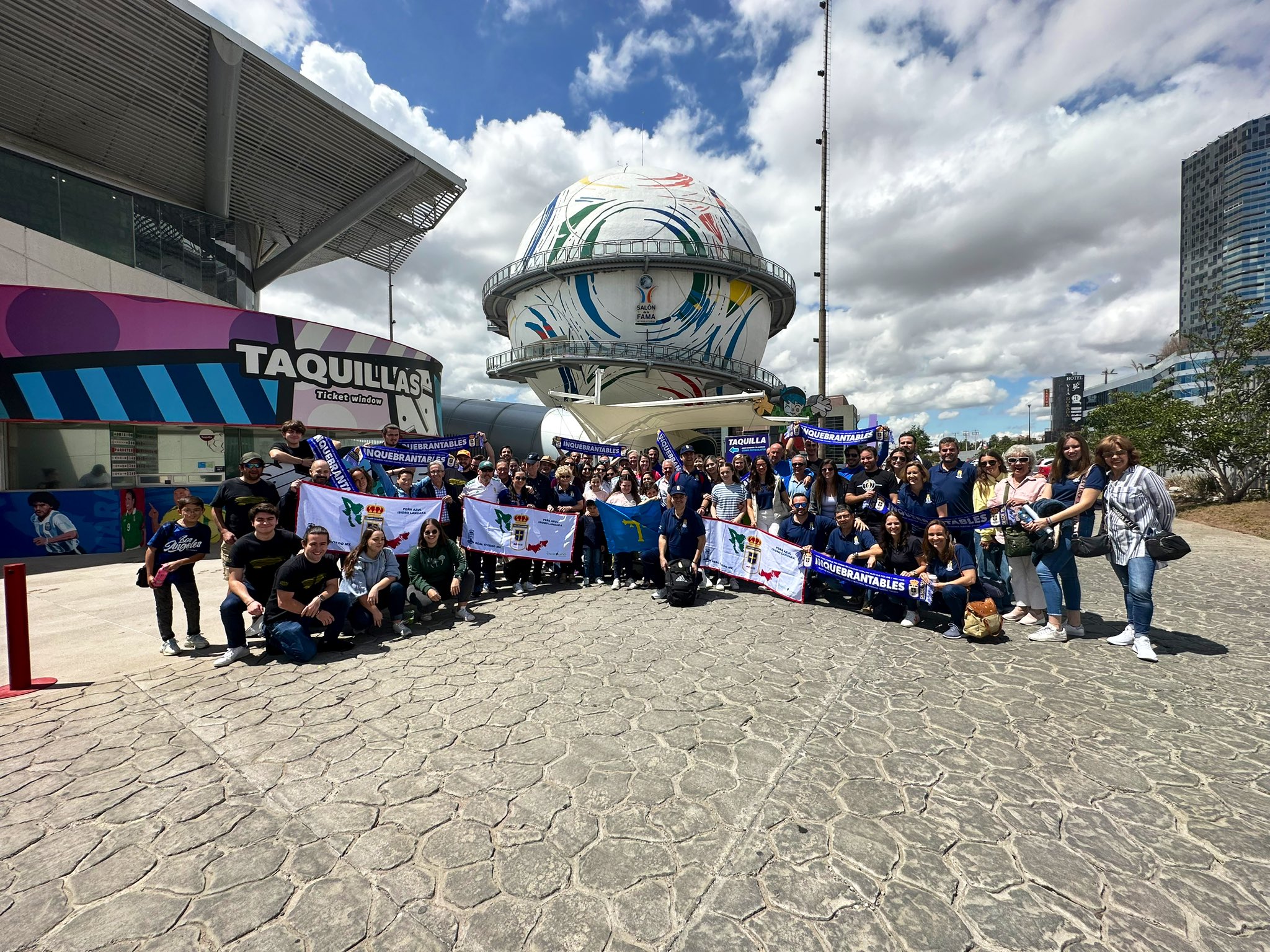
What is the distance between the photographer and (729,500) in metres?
8.92

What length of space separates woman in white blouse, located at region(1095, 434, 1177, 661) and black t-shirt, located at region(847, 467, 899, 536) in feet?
7.85

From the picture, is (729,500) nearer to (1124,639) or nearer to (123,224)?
(1124,639)

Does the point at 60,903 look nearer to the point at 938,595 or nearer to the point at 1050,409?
the point at 938,595

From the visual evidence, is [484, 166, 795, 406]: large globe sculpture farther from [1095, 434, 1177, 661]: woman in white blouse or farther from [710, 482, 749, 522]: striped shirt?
[1095, 434, 1177, 661]: woman in white blouse

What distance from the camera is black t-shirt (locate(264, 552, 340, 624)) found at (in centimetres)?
566

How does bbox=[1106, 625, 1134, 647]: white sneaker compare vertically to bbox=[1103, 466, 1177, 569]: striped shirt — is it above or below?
below

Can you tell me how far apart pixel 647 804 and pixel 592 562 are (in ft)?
19.1

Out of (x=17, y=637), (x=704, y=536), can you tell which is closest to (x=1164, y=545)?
(x=704, y=536)

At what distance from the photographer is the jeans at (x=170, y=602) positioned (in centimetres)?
584

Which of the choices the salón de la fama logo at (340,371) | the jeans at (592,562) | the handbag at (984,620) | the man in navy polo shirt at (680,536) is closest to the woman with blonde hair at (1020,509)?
the handbag at (984,620)

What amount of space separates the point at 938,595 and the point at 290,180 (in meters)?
30.9

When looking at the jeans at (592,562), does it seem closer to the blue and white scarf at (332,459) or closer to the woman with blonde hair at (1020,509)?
the blue and white scarf at (332,459)

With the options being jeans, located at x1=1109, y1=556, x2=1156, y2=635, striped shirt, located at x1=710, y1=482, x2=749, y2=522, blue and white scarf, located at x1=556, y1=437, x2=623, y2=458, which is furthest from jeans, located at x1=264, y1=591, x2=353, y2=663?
jeans, located at x1=1109, y1=556, x2=1156, y2=635

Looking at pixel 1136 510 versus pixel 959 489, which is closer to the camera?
pixel 1136 510
